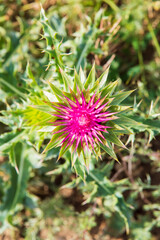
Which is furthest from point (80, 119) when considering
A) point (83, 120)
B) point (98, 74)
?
point (98, 74)

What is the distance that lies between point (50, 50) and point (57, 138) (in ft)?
3.70

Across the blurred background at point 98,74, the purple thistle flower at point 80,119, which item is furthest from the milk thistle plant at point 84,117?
the blurred background at point 98,74

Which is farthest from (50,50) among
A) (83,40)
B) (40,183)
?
(40,183)

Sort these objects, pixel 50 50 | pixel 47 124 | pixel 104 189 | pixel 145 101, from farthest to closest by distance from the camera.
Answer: pixel 145 101 → pixel 104 189 → pixel 50 50 → pixel 47 124

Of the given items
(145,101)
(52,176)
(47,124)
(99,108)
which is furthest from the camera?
(52,176)

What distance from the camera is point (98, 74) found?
404 cm

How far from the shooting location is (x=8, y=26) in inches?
197

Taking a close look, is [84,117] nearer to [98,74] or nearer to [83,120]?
[83,120]

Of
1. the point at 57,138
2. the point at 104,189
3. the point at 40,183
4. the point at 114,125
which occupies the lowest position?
the point at 40,183

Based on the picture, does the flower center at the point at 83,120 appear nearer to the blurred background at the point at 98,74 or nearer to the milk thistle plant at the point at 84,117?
the milk thistle plant at the point at 84,117

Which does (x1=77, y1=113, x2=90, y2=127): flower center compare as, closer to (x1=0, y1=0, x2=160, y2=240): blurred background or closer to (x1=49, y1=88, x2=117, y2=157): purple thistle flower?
(x1=49, y1=88, x2=117, y2=157): purple thistle flower

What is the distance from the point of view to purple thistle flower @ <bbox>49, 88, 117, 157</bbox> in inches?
91.2

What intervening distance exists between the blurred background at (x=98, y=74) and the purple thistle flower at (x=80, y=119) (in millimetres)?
1571

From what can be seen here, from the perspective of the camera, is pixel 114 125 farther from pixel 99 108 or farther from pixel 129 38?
pixel 129 38
